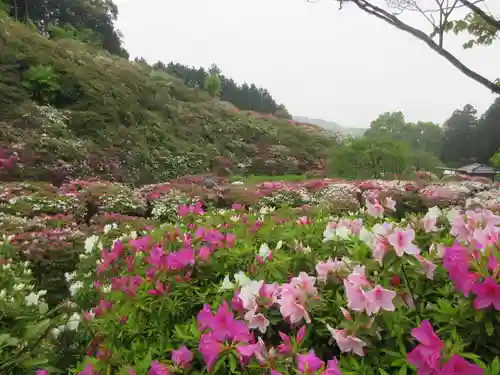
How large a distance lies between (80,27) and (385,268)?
26.4 m

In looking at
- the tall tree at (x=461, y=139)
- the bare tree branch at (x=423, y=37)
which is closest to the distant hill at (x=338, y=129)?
the tall tree at (x=461, y=139)

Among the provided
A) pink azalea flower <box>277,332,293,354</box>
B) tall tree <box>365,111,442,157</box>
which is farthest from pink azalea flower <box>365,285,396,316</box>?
tall tree <box>365,111,442,157</box>

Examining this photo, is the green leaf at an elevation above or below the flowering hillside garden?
below

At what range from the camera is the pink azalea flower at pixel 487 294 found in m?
0.91

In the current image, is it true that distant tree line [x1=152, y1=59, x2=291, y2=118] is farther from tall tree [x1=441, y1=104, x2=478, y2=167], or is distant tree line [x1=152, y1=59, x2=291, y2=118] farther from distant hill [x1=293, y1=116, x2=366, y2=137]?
tall tree [x1=441, y1=104, x2=478, y2=167]

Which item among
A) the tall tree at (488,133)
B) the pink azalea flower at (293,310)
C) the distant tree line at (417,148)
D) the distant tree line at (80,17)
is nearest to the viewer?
the pink azalea flower at (293,310)

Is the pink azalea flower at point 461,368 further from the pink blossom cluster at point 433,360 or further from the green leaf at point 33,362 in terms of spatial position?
the green leaf at point 33,362

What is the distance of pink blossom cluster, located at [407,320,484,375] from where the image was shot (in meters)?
0.83

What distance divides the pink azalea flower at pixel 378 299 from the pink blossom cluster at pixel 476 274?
16cm

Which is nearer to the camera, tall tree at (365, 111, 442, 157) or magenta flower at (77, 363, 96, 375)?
magenta flower at (77, 363, 96, 375)

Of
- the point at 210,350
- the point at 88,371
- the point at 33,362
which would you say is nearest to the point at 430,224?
the point at 210,350

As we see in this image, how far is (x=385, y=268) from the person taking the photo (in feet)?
3.64

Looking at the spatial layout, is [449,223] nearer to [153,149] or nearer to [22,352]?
[22,352]

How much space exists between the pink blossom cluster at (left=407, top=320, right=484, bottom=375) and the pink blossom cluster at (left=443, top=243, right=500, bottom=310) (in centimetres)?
14
